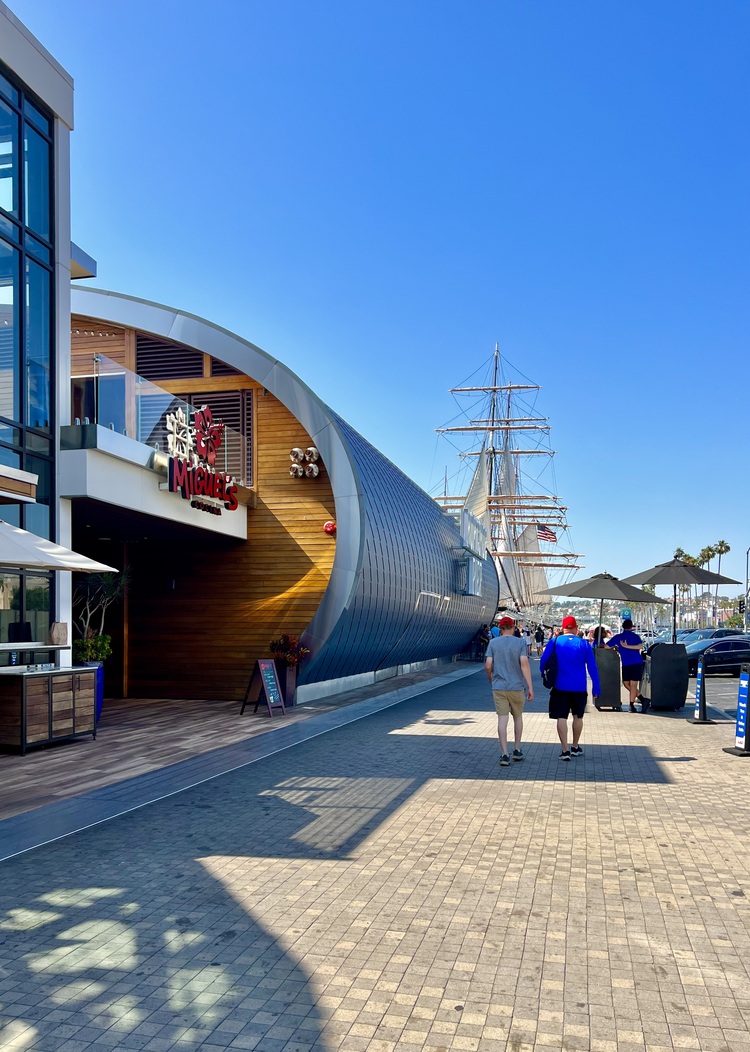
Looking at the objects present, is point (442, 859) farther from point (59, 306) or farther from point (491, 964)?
point (59, 306)

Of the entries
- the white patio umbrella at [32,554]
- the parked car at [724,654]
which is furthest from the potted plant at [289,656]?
the parked car at [724,654]

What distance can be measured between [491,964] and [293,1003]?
1.03 metres

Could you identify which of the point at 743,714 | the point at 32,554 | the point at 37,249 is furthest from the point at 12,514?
the point at 743,714

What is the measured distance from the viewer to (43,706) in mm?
10727

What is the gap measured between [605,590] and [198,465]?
8.43 meters

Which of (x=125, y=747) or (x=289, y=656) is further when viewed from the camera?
(x=289, y=656)

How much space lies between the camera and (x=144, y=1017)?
376 centimetres

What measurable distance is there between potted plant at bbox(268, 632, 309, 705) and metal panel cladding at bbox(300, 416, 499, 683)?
1.09 feet

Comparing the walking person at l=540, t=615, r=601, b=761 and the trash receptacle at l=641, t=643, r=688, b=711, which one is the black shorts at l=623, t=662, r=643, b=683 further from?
the walking person at l=540, t=615, r=601, b=761

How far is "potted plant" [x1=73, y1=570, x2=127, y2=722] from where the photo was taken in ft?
45.7

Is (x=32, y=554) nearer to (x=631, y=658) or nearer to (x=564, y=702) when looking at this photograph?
(x=564, y=702)

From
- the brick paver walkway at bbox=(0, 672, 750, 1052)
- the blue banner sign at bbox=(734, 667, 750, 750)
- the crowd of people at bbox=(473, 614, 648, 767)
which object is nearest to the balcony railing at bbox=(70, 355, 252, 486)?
the brick paver walkway at bbox=(0, 672, 750, 1052)

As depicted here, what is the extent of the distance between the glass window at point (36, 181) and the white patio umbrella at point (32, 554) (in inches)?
200

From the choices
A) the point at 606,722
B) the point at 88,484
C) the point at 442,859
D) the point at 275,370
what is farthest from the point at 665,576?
the point at 442,859
